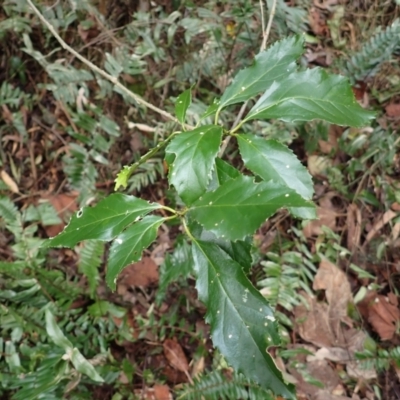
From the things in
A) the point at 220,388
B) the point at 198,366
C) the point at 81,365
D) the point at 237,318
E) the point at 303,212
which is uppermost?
the point at 303,212

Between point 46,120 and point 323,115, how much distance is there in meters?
2.41

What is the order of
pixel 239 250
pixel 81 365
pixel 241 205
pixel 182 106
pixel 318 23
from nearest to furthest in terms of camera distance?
pixel 241 205 → pixel 239 250 → pixel 182 106 → pixel 81 365 → pixel 318 23

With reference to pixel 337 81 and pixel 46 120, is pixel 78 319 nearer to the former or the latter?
pixel 46 120

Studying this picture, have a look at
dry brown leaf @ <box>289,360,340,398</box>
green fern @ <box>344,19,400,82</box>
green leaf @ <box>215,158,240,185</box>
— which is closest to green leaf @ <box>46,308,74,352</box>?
dry brown leaf @ <box>289,360,340,398</box>

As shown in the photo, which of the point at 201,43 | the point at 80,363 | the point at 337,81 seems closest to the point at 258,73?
the point at 337,81

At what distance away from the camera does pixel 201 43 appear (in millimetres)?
2895

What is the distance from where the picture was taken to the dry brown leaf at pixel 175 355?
8.26 feet

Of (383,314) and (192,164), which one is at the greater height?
(192,164)

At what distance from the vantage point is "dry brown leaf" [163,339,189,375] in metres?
2.52

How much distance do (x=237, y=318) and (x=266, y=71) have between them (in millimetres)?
682

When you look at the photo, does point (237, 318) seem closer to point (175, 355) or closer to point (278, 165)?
point (278, 165)

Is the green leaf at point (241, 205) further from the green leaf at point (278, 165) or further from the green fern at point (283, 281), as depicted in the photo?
the green fern at point (283, 281)

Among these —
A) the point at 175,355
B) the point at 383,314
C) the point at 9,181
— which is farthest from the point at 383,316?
the point at 9,181

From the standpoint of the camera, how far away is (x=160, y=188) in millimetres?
2912
